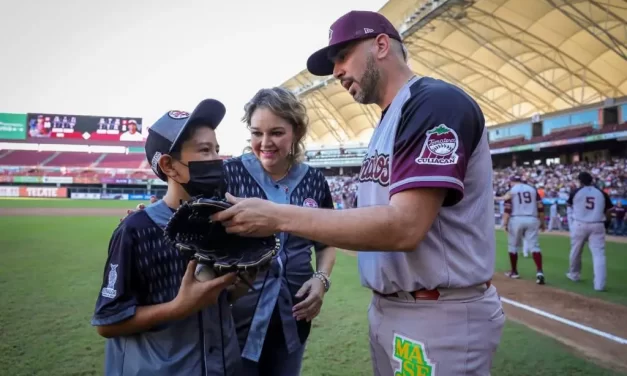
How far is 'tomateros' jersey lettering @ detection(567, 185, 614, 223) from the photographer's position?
7254 millimetres

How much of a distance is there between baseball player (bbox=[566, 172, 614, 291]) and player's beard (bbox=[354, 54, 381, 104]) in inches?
276

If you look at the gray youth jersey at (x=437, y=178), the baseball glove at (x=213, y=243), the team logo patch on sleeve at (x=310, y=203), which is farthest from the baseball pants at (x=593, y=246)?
the baseball glove at (x=213, y=243)

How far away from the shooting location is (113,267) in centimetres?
170

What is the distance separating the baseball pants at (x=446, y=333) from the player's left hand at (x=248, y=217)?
714 millimetres

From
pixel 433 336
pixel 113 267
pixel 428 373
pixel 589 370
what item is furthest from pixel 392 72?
pixel 589 370

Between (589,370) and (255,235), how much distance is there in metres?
3.97

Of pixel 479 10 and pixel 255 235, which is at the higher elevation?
pixel 479 10

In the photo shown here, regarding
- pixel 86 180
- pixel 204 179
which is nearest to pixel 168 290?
pixel 204 179

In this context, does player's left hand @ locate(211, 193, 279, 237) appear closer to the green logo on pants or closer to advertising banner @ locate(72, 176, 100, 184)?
the green logo on pants

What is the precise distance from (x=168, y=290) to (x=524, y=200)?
793cm

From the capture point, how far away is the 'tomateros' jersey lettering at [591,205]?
7254mm

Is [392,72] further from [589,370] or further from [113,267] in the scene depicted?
[589,370]

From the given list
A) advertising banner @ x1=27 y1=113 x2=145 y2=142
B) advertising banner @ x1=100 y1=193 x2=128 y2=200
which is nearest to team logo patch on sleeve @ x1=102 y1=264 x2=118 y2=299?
advertising banner @ x1=100 y1=193 x2=128 y2=200

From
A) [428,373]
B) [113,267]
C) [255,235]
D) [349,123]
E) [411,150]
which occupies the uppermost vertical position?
[349,123]
